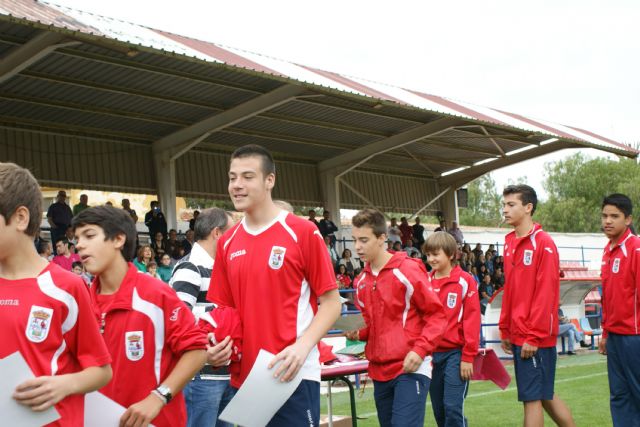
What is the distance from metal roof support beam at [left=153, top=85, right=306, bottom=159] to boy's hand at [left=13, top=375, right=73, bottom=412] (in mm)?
17872

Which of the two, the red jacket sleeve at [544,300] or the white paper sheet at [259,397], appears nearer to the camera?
the white paper sheet at [259,397]

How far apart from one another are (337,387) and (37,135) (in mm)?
11630

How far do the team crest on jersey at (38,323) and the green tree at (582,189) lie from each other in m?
84.6

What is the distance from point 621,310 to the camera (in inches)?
303

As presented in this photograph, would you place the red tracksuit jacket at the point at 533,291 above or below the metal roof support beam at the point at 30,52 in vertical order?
below

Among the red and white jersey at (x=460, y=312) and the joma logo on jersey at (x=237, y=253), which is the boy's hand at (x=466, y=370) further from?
the joma logo on jersey at (x=237, y=253)

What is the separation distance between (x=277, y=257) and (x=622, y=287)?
4.24 meters

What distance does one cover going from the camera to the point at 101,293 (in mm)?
4422

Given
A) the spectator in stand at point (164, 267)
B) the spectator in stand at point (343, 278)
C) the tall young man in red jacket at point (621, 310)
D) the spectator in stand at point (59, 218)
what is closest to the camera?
the tall young man in red jacket at point (621, 310)

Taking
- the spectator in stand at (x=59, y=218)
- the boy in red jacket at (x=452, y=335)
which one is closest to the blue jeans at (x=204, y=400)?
the boy in red jacket at (x=452, y=335)

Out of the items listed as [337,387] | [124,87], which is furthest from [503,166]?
[337,387]

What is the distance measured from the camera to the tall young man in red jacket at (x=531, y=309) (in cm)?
739

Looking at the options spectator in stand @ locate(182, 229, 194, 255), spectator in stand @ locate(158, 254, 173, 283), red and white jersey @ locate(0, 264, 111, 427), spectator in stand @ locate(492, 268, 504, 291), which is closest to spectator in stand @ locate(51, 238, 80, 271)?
spectator in stand @ locate(158, 254, 173, 283)

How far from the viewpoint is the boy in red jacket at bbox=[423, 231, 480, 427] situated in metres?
7.49
